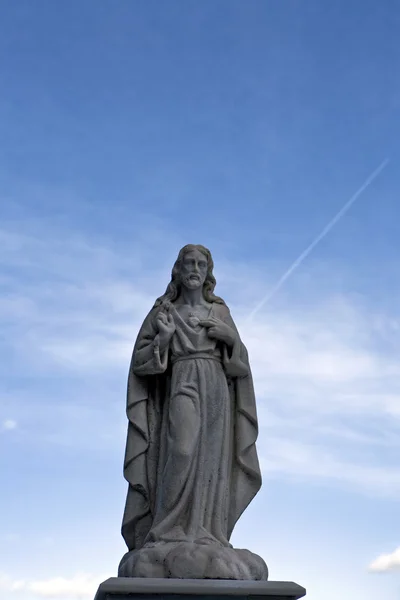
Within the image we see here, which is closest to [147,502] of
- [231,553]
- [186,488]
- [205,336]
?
[186,488]

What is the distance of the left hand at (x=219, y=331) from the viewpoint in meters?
9.71

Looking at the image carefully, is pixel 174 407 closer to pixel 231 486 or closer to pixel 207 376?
pixel 207 376

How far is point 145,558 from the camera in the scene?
8352 millimetres

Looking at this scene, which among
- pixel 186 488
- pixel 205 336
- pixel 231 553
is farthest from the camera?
pixel 205 336

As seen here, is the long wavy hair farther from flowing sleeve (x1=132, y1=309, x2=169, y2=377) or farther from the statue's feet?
the statue's feet

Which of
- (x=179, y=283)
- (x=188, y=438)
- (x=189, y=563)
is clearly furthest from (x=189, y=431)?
(x=179, y=283)

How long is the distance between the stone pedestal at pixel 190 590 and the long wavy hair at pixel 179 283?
11.8 ft

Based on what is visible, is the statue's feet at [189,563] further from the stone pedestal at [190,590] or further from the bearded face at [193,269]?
the bearded face at [193,269]

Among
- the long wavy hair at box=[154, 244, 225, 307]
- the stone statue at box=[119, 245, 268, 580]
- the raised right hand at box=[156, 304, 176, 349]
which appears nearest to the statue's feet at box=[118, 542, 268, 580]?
the stone statue at box=[119, 245, 268, 580]

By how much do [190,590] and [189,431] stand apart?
187 cm

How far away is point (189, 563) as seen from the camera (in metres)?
8.21

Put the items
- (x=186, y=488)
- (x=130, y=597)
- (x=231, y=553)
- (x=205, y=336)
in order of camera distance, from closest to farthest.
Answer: (x=130, y=597) < (x=231, y=553) < (x=186, y=488) < (x=205, y=336)

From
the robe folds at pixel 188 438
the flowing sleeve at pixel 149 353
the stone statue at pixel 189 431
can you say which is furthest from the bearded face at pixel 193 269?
the flowing sleeve at pixel 149 353

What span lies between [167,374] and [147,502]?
155 centimetres
